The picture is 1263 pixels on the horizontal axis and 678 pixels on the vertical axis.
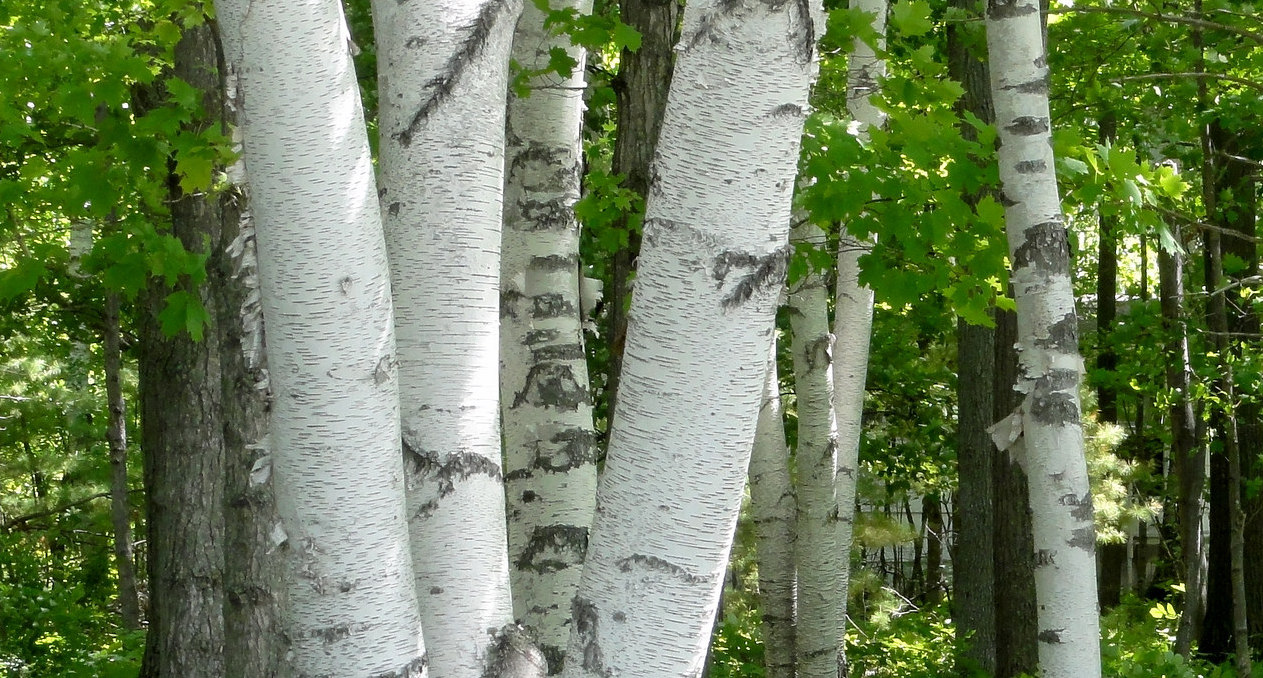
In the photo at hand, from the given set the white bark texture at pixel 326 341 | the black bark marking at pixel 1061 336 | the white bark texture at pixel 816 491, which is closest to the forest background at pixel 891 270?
the white bark texture at pixel 816 491

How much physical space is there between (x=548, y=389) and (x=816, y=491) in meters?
2.11

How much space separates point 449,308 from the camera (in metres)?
1.79

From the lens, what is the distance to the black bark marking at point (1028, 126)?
11.3 feet

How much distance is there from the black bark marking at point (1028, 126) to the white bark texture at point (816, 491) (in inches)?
51.9

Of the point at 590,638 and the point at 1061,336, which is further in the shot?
the point at 1061,336

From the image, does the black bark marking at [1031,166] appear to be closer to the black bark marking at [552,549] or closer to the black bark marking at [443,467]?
the black bark marking at [552,549]

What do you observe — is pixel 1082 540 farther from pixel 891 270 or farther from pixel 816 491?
pixel 816 491

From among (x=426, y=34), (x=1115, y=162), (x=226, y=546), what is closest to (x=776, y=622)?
(x=1115, y=162)

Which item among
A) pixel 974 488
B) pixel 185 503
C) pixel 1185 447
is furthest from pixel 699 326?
pixel 1185 447

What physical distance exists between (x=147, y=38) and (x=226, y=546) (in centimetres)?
343

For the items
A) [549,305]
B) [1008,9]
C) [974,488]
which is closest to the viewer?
[549,305]

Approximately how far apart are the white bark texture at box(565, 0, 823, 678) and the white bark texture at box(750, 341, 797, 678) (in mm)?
3059

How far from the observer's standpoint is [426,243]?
179cm

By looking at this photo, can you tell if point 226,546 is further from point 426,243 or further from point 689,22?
point 689,22
